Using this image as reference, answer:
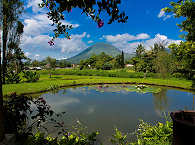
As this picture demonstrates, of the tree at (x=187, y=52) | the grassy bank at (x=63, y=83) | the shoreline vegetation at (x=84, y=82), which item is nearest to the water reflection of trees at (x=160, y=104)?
the tree at (x=187, y=52)

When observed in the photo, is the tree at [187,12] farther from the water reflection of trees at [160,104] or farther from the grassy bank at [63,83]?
the grassy bank at [63,83]

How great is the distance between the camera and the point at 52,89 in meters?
Answer: 12.1

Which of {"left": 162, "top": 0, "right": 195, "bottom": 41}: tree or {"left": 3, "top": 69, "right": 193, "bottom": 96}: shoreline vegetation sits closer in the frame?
{"left": 162, "top": 0, "right": 195, "bottom": 41}: tree

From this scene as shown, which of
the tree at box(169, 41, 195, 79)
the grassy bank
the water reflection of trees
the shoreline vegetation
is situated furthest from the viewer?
the shoreline vegetation

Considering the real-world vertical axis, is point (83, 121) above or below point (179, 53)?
below

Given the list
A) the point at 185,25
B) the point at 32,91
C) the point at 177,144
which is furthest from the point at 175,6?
the point at 32,91

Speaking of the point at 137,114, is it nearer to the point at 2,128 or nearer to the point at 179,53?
the point at 179,53

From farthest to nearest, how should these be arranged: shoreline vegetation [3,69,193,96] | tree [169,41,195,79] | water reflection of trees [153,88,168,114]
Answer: shoreline vegetation [3,69,193,96], water reflection of trees [153,88,168,114], tree [169,41,195,79]

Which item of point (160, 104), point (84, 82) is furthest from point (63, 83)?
point (160, 104)

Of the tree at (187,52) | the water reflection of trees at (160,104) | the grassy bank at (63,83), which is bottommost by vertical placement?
the water reflection of trees at (160,104)

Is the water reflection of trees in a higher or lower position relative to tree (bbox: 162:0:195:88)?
lower

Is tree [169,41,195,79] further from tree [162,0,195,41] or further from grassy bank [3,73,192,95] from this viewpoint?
grassy bank [3,73,192,95]

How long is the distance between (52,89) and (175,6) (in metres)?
11.7

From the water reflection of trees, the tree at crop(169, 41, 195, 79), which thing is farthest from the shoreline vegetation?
the tree at crop(169, 41, 195, 79)
